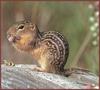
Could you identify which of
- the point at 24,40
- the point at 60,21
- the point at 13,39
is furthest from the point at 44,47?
the point at 60,21

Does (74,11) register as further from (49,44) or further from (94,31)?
(49,44)

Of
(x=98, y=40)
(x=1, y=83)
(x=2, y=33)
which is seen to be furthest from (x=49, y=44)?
(x=2, y=33)

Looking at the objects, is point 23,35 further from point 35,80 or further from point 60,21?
point 60,21

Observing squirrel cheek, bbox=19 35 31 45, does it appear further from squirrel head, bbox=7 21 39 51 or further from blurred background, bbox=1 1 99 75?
blurred background, bbox=1 1 99 75

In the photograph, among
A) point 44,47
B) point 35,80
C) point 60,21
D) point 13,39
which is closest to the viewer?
point 35,80

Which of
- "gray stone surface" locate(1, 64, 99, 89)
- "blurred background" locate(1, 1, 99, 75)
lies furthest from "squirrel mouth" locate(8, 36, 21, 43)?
"blurred background" locate(1, 1, 99, 75)

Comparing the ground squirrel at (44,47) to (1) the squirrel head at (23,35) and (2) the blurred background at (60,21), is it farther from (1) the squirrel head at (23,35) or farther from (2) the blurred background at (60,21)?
(2) the blurred background at (60,21)

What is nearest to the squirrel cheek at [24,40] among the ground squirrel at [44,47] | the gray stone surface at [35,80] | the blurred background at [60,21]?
the ground squirrel at [44,47]
